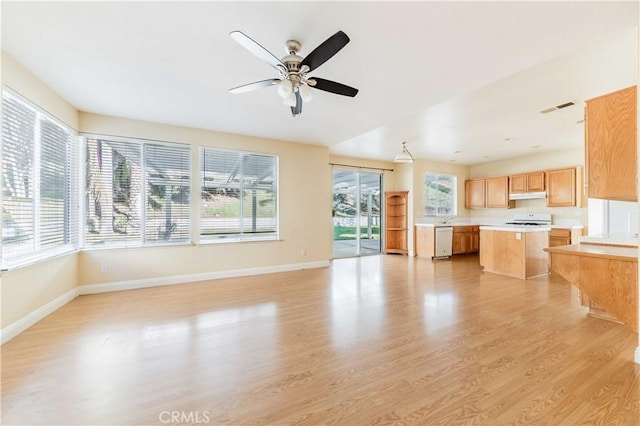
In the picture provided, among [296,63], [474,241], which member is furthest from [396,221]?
[296,63]

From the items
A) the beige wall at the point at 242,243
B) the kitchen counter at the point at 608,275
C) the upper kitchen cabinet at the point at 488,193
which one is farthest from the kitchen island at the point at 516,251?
the beige wall at the point at 242,243

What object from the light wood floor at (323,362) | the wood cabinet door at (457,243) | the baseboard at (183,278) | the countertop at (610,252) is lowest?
the light wood floor at (323,362)

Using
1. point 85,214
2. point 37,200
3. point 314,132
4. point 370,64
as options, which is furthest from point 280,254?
point 370,64

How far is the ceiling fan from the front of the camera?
1918mm

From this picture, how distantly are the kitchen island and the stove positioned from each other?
2.06 metres

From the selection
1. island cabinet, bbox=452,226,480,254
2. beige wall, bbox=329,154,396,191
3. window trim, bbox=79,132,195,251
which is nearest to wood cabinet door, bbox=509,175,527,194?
island cabinet, bbox=452,226,480,254

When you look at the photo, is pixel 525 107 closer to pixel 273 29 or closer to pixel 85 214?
pixel 273 29

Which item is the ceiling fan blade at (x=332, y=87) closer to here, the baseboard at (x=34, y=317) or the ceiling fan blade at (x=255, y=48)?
the ceiling fan blade at (x=255, y=48)

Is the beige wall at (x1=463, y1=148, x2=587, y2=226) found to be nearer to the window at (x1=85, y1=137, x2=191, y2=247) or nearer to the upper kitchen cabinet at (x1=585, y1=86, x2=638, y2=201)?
the upper kitchen cabinet at (x1=585, y1=86, x2=638, y2=201)

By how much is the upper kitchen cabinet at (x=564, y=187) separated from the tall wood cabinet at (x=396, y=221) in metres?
3.31

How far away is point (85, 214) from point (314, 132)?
12.5 ft

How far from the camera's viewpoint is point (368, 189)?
7.77 metres

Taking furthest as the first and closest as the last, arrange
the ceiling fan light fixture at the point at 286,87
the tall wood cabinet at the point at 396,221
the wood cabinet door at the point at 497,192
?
the tall wood cabinet at the point at 396,221, the wood cabinet door at the point at 497,192, the ceiling fan light fixture at the point at 286,87

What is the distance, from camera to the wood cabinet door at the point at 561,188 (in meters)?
6.09
